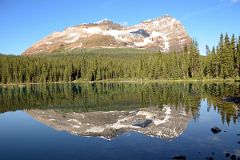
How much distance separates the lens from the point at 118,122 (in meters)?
46.4

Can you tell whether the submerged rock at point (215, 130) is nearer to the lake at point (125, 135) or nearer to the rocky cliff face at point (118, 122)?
the lake at point (125, 135)

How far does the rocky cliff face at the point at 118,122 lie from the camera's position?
38.9 meters

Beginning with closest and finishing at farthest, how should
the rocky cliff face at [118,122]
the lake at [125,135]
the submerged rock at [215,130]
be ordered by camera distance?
the lake at [125,135], the submerged rock at [215,130], the rocky cliff face at [118,122]

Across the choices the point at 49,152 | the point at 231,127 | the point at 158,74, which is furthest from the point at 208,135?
the point at 158,74

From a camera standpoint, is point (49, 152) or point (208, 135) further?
point (208, 135)

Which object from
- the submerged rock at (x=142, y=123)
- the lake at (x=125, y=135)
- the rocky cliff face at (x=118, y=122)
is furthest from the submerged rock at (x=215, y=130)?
the submerged rock at (x=142, y=123)

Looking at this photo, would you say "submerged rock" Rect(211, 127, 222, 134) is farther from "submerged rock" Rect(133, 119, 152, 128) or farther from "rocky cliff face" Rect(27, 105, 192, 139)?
"submerged rock" Rect(133, 119, 152, 128)

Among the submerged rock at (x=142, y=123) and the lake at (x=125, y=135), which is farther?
the submerged rock at (x=142, y=123)

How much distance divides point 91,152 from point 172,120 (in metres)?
18.8

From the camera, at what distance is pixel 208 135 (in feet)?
115

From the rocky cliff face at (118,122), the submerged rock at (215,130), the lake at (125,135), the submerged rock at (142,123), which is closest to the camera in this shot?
the lake at (125,135)

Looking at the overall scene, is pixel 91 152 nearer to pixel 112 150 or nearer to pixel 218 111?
pixel 112 150

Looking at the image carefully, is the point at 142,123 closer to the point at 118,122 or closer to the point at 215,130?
the point at 118,122

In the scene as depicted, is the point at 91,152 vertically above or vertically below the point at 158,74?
below
